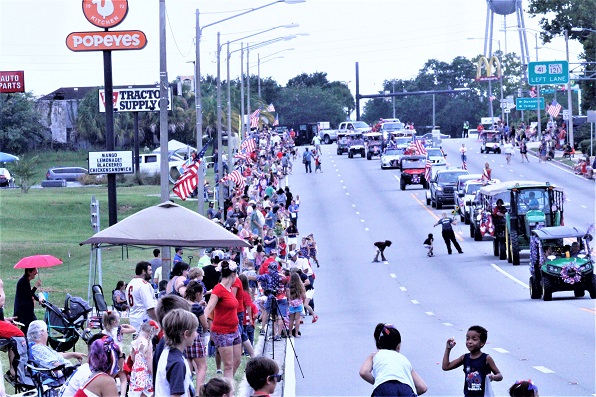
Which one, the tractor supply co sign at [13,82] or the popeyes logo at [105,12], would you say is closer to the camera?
the popeyes logo at [105,12]

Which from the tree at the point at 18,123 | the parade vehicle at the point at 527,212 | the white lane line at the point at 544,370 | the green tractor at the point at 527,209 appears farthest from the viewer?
the tree at the point at 18,123

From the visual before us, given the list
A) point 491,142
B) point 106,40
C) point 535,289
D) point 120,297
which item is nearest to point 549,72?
point 491,142

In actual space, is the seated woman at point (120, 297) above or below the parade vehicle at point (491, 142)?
below

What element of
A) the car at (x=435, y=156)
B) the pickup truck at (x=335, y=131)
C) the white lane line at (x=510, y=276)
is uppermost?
the pickup truck at (x=335, y=131)

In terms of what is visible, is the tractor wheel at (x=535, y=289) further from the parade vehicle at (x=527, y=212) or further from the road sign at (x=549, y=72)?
the road sign at (x=549, y=72)

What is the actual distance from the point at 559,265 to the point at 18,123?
66.7m

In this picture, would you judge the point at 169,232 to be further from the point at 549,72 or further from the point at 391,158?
the point at 549,72

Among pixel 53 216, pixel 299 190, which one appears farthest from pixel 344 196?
pixel 53 216

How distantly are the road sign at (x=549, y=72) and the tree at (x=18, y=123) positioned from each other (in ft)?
121

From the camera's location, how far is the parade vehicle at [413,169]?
6544 centimetres

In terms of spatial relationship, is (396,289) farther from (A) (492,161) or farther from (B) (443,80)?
(B) (443,80)

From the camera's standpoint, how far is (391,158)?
78.5 metres

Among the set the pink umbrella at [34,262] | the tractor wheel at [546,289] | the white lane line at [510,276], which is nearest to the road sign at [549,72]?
the white lane line at [510,276]

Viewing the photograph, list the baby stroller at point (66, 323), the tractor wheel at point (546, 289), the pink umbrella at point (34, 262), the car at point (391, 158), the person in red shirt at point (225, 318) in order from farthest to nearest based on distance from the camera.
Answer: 1. the car at point (391, 158)
2. the tractor wheel at point (546, 289)
3. the pink umbrella at point (34, 262)
4. the baby stroller at point (66, 323)
5. the person in red shirt at point (225, 318)
